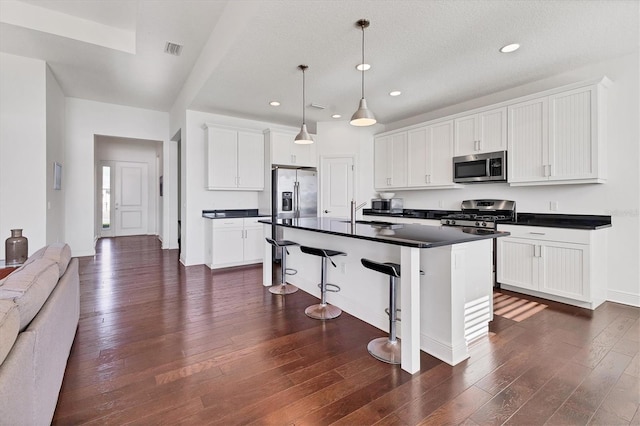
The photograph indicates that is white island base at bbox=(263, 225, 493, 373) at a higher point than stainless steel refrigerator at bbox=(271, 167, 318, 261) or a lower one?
lower

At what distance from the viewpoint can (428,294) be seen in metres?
2.31

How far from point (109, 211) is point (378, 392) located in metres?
9.76

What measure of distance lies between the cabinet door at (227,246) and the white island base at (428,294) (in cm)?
258

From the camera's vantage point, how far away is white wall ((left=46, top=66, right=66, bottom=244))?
4617mm

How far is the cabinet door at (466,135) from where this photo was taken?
448cm

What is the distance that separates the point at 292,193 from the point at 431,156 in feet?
8.27

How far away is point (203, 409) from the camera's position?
1.70m

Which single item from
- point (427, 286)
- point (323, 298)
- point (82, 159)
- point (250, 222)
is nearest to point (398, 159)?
point (250, 222)

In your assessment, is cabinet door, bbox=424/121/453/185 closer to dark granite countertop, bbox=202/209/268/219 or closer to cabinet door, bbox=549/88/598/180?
cabinet door, bbox=549/88/598/180

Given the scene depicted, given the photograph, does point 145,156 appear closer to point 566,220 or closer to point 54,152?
point 54,152

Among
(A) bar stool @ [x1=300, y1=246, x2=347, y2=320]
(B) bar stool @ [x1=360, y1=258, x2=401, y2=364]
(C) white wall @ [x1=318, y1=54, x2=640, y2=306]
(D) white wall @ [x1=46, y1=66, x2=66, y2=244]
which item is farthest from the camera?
(D) white wall @ [x1=46, y1=66, x2=66, y2=244]

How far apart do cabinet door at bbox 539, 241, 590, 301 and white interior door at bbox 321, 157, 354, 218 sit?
3207 millimetres

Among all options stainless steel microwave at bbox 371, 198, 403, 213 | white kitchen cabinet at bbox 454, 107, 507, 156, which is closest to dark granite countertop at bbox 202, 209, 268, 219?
stainless steel microwave at bbox 371, 198, 403, 213

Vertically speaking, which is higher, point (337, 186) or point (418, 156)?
point (418, 156)
